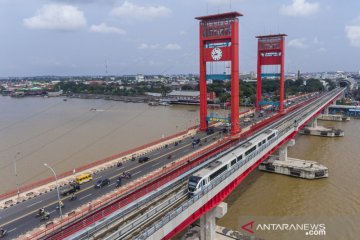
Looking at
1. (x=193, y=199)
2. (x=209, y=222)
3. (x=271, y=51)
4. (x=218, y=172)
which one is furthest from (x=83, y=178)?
(x=271, y=51)

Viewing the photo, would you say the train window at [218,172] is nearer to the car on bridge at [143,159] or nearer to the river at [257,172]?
the river at [257,172]

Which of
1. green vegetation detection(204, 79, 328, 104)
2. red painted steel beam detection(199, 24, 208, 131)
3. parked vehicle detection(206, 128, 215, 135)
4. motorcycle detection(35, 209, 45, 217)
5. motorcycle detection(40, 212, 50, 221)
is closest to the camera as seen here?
motorcycle detection(40, 212, 50, 221)

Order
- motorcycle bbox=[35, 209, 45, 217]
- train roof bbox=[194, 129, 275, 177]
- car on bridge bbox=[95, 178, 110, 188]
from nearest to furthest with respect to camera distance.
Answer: motorcycle bbox=[35, 209, 45, 217] → train roof bbox=[194, 129, 275, 177] → car on bridge bbox=[95, 178, 110, 188]

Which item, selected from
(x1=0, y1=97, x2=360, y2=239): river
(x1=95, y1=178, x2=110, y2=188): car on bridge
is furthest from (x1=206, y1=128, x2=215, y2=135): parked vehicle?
(x1=95, y1=178, x2=110, y2=188): car on bridge

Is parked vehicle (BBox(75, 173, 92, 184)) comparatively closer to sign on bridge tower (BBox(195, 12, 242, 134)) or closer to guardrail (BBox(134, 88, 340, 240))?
guardrail (BBox(134, 88, 340, 240))

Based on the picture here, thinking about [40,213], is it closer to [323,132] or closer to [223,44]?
[223,44]
